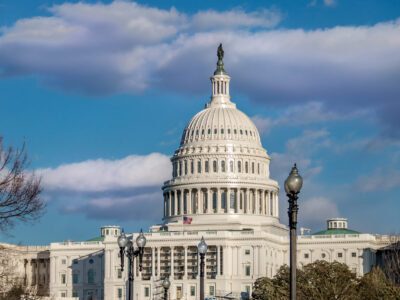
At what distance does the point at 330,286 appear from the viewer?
112250mm

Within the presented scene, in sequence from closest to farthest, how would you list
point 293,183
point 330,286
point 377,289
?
point 293,183
point 377,289
point 330,286

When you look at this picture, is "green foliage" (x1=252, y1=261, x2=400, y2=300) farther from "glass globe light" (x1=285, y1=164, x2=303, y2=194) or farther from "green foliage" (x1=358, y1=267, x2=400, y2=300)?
"glass globe light" (x1=285, y1=164, x2=303, y2=194)

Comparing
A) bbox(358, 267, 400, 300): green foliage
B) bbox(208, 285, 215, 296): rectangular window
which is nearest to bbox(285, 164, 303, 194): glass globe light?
bbox(358, 267, 400, 300): green foliage

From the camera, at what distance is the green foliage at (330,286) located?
106169 millimetres

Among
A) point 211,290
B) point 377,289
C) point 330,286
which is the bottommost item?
point 377,289

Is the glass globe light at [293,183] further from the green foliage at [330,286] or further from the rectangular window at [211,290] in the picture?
the rectangular window at [211,290]

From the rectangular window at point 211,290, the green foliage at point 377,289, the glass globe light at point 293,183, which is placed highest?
the glass globe light at point 293,183

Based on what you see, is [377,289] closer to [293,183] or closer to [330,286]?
[330,286]

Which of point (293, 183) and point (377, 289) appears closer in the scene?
point (293, 183)

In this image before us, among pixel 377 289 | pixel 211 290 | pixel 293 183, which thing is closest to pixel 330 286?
pixel 377 289

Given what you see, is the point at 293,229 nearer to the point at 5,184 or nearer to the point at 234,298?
the point at 5,184

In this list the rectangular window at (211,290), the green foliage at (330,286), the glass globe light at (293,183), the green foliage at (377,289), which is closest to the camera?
the glass globe light at (293,183)

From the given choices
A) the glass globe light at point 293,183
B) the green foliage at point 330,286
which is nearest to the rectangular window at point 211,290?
the green foliage at point 330,286

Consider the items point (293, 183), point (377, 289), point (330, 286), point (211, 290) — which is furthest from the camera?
point (211, 290)
